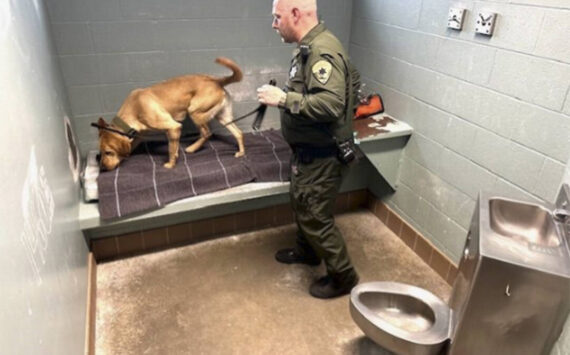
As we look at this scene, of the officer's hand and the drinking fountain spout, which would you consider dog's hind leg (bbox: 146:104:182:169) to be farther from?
the drinking fountain spout

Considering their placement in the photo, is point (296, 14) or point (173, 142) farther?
point (173, 142)

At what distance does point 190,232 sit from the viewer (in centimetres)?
262

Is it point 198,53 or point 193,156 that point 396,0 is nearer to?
point 198,53

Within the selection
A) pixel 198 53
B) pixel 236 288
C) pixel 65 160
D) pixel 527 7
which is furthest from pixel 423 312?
pixel 198 53

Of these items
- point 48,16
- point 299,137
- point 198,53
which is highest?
point 48,16

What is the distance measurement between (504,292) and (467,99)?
115 cm

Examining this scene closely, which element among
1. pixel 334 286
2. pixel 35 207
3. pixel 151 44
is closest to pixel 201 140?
pixel 151 44

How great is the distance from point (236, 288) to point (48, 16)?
1816 mm

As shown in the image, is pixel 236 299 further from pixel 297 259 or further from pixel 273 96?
pixel 273 96

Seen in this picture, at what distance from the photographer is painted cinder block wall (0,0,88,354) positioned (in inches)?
37.5

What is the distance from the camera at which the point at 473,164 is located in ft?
6.80

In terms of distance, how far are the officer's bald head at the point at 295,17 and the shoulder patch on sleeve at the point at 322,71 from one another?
0.20 meters

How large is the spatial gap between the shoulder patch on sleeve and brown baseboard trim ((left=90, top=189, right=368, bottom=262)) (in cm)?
123

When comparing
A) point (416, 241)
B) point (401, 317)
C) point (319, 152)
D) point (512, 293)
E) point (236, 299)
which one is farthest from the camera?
point (416, 241)
